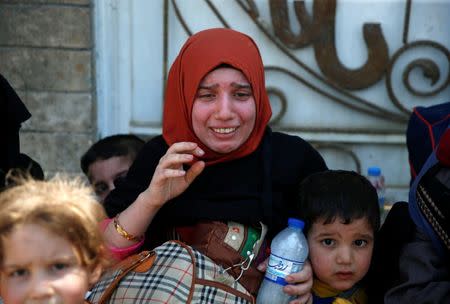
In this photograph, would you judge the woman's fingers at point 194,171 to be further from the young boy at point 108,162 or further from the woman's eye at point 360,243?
the young boy at point 108,162

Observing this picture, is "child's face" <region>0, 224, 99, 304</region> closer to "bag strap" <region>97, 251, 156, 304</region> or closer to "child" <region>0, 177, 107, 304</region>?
"child" <region>0, 177, 107, 304</region>

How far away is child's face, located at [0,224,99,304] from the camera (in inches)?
65.6

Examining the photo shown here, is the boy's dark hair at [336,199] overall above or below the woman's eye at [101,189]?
above

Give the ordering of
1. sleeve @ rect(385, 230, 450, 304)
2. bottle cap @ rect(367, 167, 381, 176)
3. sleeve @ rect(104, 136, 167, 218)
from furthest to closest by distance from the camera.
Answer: bottle cap @ rect(367, 167, 381, 176)
sleeve @ rect(104, 136, 167, 218)
sleeve @ rect(385, 230, 450, 304)

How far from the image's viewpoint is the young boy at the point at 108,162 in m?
3.08

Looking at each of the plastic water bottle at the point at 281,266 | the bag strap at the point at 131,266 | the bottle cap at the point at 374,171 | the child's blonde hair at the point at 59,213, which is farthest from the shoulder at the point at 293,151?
the bottle cap at the point at 374,171

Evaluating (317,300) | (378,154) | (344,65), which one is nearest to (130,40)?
(344,65)

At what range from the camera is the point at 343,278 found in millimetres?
2225

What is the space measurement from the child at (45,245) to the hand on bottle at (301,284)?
2.18 feet

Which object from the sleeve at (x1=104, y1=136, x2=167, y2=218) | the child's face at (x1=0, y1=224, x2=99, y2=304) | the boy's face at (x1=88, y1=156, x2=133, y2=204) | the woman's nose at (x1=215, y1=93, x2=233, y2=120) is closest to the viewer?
the child's face at (x1=0, y1=224, x2=99, y2=304)

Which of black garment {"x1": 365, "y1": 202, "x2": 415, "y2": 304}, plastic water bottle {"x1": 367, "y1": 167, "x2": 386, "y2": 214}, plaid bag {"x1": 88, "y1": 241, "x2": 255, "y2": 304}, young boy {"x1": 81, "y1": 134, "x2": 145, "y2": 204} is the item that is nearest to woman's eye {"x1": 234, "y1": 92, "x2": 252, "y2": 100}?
plaid bag {"x1": 88, "y1": 241, "x2": 255, "y2": 304}

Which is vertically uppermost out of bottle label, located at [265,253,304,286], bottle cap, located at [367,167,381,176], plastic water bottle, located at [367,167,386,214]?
bottle label, located at [265,253,304,286]

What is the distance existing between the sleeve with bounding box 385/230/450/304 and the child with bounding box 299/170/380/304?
157 millimetres

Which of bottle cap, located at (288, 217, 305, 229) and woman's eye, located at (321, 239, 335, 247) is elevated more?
bottle cap, located at (288, 217, 305, 229)
